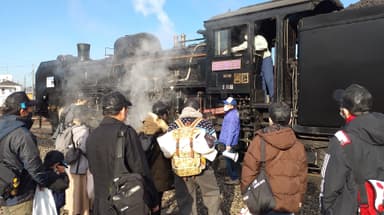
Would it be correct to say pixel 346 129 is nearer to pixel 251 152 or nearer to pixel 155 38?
pixel 251 152

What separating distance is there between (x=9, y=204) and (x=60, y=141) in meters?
1.49

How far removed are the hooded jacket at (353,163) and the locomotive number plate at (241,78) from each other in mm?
4245

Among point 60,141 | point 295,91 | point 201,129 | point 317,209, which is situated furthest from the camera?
point 295,91

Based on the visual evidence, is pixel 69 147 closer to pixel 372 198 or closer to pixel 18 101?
pixel 18 101

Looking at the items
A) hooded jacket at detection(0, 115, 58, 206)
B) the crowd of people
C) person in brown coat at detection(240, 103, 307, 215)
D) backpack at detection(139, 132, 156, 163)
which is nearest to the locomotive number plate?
the crowd of people

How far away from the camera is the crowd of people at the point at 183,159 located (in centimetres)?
226

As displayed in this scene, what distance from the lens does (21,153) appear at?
9.07 feet

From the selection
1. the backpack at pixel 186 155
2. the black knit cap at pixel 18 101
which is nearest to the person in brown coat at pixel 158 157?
the backpack at pixel 186 155

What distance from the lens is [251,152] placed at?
2924 mm

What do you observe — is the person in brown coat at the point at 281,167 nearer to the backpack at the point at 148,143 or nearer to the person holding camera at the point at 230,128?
the backpack at the point at 148,143

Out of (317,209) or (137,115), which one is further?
(137,115)

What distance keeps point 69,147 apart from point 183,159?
59.5 inches

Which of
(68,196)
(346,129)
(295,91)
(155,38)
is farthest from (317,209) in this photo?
(155,38)

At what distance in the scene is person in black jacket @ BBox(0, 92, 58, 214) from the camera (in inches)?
108
